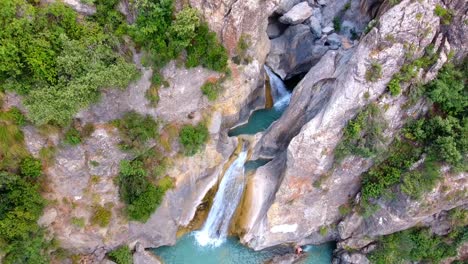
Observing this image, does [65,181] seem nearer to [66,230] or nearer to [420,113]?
[66,230]

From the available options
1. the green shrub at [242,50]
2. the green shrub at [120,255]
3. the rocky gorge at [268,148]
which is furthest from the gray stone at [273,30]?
the green shrub at [120,255]

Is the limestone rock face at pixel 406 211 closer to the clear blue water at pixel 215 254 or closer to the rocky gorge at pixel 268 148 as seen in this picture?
the rocky gorge at pixel 268 148

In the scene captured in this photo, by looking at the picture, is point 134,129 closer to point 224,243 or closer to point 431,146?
point 224,243

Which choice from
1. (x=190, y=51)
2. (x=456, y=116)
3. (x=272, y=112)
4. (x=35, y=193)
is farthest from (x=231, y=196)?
(x=456, y=116)

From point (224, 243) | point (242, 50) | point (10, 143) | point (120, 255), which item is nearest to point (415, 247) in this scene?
point (224, 243)

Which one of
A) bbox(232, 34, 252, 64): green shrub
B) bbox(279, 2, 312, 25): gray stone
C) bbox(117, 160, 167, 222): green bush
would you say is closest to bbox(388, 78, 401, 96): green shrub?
bbox(232, 34, 252, 64): green shrub
